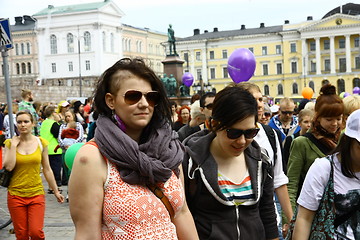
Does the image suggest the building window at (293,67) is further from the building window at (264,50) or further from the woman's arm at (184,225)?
the woman's arm at (184,225)

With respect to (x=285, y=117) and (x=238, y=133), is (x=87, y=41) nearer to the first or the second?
(x=285, y=117)

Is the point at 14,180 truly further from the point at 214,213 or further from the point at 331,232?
the point at 331,232

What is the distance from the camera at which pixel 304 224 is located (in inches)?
122

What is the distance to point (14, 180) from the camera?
5930mm

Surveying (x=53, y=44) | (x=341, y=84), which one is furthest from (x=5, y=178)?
(x=53, y=44)

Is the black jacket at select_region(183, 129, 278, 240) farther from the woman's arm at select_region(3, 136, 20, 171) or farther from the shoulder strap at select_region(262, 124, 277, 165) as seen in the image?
the woman's arm at select_region(3, 136, 20, 171)

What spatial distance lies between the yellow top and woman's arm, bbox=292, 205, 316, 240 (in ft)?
11.4

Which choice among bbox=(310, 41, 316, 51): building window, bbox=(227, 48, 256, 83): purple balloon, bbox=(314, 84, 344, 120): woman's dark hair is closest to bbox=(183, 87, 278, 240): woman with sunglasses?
bbox=(314, 84, 344, 120): woman's dark hair

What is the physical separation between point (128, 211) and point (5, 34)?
655 cm

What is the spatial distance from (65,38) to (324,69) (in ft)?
131

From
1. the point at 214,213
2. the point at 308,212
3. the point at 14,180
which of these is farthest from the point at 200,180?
the point at 14,180

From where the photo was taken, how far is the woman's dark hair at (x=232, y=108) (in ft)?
10.5

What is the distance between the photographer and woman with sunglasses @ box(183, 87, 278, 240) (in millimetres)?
3164

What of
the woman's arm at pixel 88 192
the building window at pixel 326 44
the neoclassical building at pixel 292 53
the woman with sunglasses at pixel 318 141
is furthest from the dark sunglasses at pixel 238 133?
the building window at pixel 326 44
